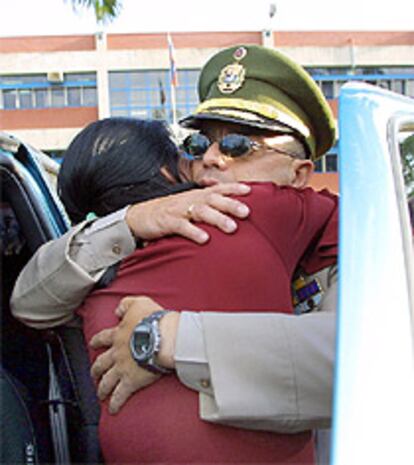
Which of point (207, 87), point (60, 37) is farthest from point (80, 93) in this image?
point (207, 87)

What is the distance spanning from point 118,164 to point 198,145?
227mm

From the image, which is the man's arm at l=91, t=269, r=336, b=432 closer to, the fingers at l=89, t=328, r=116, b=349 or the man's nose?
the fingers at l=89, t=328, r=116, b=349

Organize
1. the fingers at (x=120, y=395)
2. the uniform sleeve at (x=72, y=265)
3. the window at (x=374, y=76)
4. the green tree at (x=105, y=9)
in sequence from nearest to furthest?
the fingers at (x=120, y=395) → the uniform sleeve at (x=72, y=265) → the green tree at (x=105, y=9) → the window at (x=374, y=76)

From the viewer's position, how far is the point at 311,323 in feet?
4.34

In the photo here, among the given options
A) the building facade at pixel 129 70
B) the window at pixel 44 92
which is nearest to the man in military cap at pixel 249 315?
the building facade at pixel 129 70

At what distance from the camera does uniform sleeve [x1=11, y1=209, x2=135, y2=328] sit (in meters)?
1.57

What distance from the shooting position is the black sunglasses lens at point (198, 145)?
180 cm

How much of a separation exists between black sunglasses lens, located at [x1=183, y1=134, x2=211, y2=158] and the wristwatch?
1.88 ft

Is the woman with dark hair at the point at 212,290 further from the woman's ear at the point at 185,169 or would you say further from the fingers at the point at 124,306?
the woman's ear at the point at 185,169

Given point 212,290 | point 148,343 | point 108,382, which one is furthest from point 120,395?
point 212,290

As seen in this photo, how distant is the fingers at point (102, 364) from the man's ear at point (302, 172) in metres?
0.70

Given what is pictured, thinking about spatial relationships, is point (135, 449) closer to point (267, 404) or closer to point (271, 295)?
point (267, 404)

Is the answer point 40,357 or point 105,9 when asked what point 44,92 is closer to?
point 105,9

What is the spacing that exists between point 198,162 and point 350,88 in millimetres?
530
